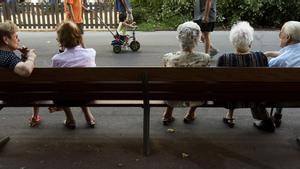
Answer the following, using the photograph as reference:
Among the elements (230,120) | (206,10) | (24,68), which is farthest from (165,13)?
(24,68)

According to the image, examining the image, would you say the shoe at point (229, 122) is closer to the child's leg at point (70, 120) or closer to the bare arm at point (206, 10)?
the child's leg at point (70, 120)

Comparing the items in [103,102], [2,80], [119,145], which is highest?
[2,80]

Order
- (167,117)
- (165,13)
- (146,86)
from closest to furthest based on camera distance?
1. (146,86)
2. (167,117)
3. (165,13)

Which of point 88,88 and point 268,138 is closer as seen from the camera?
point 88,88

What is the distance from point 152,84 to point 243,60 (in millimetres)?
976

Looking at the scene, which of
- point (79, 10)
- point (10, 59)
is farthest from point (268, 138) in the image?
point (79, 10)

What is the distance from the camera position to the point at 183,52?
14.8 ft

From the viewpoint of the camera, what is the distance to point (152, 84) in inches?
161

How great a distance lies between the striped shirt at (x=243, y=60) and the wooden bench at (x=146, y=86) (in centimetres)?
36

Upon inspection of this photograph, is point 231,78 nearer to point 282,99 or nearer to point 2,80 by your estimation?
Result: point 282,99

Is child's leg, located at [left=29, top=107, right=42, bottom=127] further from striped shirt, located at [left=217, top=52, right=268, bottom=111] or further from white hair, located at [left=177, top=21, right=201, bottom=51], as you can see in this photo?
striped shirt, located at [left=217, top=52, right=268, bottom=111]

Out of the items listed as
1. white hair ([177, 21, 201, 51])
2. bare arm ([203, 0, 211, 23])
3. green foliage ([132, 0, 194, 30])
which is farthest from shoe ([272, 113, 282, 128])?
green foliage ([132, 0, 194, 30])

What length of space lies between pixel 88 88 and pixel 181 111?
1651 mm

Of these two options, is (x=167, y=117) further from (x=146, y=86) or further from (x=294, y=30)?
(x=294, y=30)
